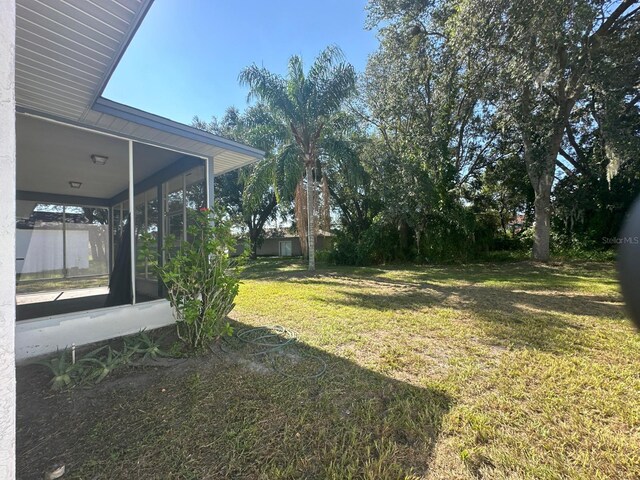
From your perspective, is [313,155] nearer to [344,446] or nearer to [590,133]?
[344,446]

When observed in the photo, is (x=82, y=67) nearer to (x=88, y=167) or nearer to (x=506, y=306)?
(x=88, y=167)

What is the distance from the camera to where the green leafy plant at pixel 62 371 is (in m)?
2.42

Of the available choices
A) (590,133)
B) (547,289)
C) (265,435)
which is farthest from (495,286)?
(590,133)

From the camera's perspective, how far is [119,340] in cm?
344

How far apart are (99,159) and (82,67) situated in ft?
7.97

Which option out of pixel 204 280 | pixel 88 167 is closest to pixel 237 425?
pixel 204 280

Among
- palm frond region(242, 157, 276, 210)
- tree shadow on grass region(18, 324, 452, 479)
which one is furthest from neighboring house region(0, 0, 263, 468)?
palm frond region(242, 157, 276, 210)

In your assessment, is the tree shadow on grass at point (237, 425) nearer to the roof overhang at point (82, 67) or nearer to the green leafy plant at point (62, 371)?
the green leafy plant at point (62, 371)

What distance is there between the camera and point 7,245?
3.26 ft

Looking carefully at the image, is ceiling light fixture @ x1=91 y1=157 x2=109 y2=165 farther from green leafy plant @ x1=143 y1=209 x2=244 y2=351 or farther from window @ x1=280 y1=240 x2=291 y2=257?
window @ x1=280 y1=240 x2=291 y2=257

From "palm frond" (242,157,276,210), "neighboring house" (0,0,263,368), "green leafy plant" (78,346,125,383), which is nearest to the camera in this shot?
"neighboring house" (0,0,263,368)

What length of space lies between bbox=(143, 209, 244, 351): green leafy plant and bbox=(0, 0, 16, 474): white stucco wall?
6.63 feet

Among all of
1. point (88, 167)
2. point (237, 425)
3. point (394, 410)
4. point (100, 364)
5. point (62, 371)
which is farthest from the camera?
→ point (88, 167)

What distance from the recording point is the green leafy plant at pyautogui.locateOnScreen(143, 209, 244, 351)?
3.07 m
